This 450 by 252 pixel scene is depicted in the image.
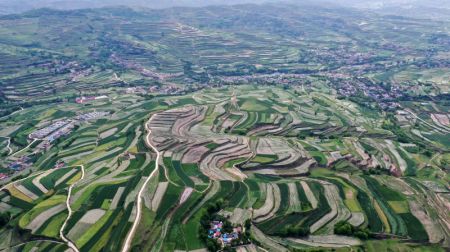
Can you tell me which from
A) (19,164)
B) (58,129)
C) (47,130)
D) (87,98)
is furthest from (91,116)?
(19,164)

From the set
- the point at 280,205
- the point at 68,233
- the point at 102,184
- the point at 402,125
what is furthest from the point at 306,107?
the point at 68,233

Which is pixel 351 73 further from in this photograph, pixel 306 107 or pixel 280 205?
pixel 280 205

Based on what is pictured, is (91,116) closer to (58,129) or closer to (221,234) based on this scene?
(58,129)

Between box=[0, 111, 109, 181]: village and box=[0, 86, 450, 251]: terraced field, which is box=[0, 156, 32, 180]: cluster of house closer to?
box=[0, 111, 109, 181]: village

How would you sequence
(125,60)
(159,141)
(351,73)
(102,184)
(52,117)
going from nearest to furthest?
(102,184) < (159,141) < (52,117) < (351,73) < (125,60)

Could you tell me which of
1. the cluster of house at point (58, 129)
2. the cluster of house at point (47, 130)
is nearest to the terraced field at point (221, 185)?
the cluster of house at point (58, 129)

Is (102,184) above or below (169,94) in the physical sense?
above
